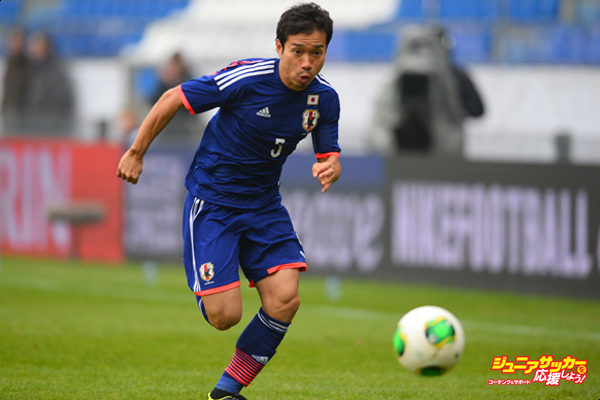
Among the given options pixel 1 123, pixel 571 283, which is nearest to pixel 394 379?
pixel 571 283

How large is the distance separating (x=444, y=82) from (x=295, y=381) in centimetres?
626

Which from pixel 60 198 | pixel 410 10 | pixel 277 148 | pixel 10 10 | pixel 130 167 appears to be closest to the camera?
pixel 130 167

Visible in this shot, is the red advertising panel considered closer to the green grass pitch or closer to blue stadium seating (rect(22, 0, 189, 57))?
the green grass pitch

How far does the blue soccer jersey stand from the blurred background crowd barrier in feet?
17.3

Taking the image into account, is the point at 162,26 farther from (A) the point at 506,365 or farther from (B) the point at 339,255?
(A) the point at 506,365

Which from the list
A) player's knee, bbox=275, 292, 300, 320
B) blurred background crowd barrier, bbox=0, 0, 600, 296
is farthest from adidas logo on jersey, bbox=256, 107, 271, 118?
blurred background crowd barrier, bbox=0, 0, 600, 296

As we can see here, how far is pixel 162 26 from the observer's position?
16.5m

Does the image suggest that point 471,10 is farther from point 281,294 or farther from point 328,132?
point 281,294

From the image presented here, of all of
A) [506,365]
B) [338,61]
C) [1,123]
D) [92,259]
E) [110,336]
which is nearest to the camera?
[506,365]

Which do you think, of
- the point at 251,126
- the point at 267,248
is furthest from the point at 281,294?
the point at 251,126

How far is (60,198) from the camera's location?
12.4m

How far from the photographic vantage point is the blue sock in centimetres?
484

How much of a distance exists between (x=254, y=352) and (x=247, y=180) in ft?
3.18

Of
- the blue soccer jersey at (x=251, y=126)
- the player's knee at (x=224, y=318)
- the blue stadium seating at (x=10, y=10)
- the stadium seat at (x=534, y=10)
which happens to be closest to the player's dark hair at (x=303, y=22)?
the blue soccer jersey at (x=251, y=126)
